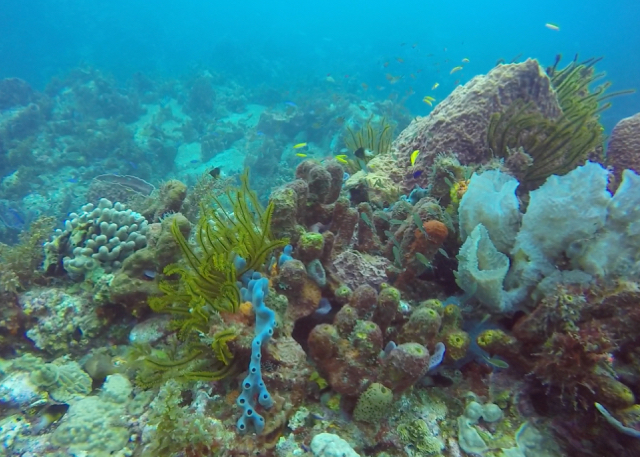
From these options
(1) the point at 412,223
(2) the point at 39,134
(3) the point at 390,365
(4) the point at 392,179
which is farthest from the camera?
(2) the point at 39,134

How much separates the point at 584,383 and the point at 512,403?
52 centimetres

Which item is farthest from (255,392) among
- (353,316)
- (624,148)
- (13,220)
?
(13,220)

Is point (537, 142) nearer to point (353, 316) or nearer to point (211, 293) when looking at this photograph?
point (353, 316)

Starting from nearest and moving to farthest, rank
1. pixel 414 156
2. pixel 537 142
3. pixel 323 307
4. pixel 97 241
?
1. pixel 323 307
2. pixel 97 241
3. pixel 537 142
4. pixel 414 156

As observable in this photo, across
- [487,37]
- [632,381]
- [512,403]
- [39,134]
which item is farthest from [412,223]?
[487,37]

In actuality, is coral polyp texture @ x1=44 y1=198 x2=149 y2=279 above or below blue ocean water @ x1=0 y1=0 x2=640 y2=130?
below

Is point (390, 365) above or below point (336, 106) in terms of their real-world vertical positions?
below

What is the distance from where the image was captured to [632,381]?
80.5 inches

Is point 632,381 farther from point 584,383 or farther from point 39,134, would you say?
point 39,134

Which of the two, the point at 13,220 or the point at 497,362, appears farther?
the point at 13,220

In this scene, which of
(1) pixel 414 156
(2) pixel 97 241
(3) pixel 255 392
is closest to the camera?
(3) pixel 255 392

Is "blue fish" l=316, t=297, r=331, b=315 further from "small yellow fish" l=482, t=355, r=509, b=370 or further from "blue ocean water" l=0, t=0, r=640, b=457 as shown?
"small yellow fish" l=482, t=355, r=509, b=370

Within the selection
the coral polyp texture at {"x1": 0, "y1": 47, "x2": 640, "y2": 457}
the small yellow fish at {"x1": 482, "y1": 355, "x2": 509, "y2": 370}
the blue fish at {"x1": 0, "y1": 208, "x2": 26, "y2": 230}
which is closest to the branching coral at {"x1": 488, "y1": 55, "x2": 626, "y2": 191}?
the coral polyp texture at {"x1": 0, "y1": 47, "x2": 640, "y2": 457}

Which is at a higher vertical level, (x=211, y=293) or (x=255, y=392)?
(x=211, y=293)
